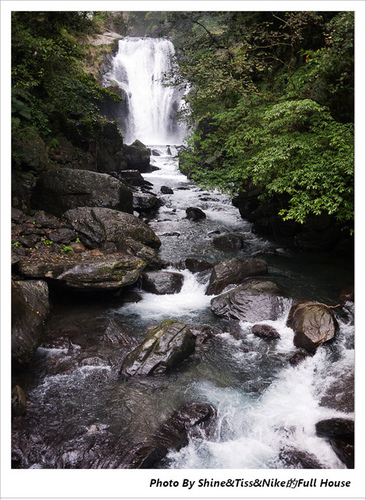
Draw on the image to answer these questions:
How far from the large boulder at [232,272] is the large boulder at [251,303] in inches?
22.7

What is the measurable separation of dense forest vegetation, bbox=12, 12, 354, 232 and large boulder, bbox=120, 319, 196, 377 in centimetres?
350

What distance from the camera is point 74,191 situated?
935cm

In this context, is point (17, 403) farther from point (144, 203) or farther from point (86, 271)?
point (144, 203)

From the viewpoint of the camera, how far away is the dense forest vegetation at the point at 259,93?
6500mm

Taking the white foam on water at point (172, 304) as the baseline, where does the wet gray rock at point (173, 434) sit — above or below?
below

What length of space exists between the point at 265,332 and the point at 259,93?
230 inches

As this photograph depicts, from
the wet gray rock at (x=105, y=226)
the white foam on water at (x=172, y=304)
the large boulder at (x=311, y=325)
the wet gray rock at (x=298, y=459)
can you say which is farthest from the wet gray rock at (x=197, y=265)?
the wet gray rock at (x=298, y=459)

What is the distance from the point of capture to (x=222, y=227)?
12906mm

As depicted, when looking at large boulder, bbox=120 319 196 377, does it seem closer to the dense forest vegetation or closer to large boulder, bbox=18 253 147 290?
large boulder, bbox=18 253 147 290

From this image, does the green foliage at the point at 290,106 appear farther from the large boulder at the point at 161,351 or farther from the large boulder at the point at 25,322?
the large boulder at the point at 25,322

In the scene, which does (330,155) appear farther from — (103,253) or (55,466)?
(55,466)

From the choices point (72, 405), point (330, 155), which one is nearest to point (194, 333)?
point (72, 405)
